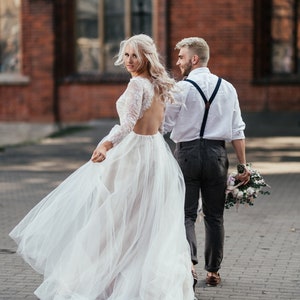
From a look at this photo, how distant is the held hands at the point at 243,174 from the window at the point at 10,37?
16234mm

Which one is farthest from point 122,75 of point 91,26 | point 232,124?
point 232,124

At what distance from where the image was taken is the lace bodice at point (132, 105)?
6.18 meters

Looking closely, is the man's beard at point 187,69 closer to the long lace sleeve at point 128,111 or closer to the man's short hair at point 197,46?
the man's short hair at point 197,46

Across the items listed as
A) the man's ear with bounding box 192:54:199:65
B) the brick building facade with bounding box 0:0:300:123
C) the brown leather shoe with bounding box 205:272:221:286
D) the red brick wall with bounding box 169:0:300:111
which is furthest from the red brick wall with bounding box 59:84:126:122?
the man's ear with bounding box 192:54:199:65

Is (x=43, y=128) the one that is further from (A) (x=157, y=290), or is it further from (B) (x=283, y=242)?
Answer: (A) (x=157, y=290)

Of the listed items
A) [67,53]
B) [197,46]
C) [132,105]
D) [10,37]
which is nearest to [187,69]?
[197,46]

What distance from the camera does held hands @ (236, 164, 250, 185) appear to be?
6.88 m

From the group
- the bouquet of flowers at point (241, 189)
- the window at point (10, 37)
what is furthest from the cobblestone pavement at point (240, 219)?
the window at point (10, 37)

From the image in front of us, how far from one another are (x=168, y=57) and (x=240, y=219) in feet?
37.2

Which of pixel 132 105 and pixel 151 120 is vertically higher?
pixel 132 105

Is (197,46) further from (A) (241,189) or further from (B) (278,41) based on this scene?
(B) (278,41)

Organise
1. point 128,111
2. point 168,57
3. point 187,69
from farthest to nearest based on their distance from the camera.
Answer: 1. point 168,57
2. point 187,69
3. point 128,111

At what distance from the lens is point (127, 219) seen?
6.38 m

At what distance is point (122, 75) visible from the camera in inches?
857
